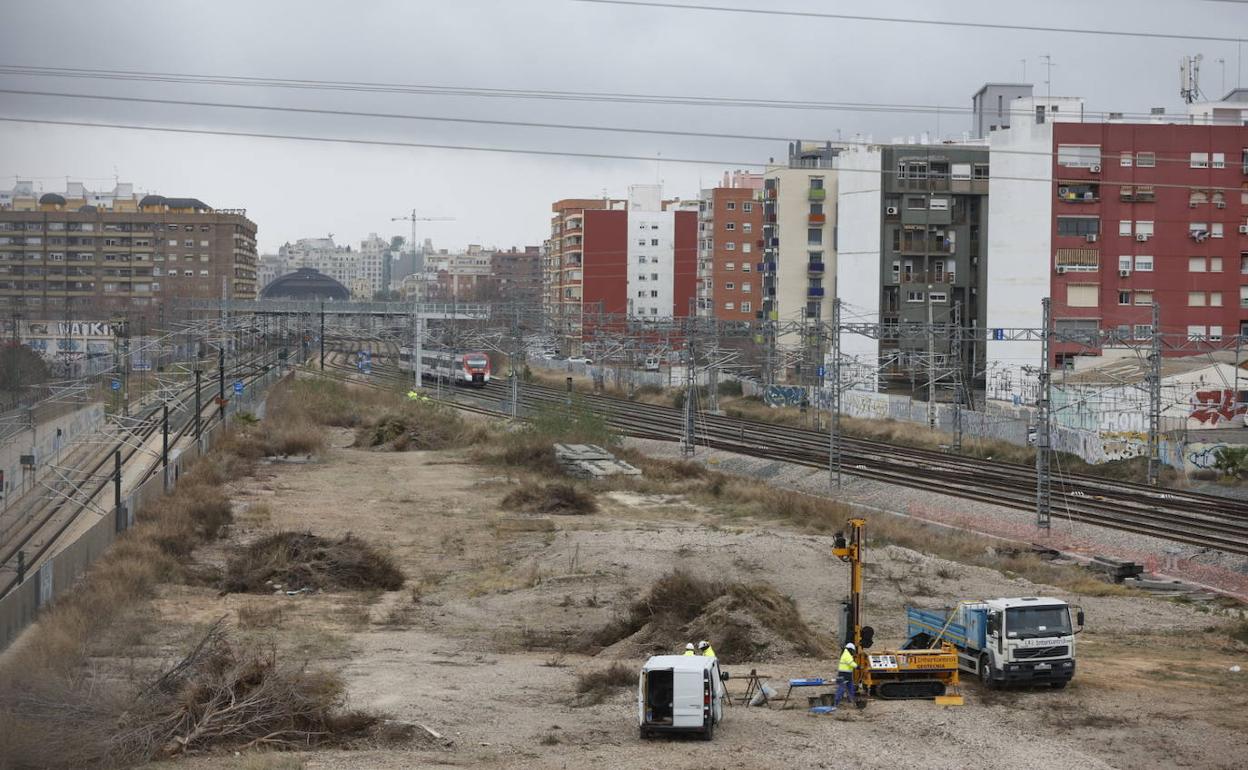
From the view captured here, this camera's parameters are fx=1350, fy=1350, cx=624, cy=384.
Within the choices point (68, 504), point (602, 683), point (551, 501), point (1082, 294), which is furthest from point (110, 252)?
point (602, 683)

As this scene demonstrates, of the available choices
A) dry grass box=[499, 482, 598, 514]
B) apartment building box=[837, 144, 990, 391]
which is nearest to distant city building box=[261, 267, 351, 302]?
apartment building box=[837, 144, 990, 391]

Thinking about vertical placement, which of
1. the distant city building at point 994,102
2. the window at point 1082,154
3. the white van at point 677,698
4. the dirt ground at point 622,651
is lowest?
the dirt ground at point 622,651

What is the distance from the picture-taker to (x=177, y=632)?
2239 centimetres

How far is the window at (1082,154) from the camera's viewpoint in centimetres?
6600

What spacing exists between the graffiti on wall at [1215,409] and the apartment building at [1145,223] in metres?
12.5

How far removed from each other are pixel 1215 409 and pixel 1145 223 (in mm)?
16840

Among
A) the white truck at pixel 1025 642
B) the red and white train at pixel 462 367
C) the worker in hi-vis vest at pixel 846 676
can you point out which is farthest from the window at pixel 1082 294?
the worker in hi-vis vest at pixel 846 676

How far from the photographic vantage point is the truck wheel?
19.1 m

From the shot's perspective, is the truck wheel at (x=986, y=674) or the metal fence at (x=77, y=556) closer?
the truck wheel at (x=986, y=674)

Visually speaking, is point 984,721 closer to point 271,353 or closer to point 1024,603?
point 1024,603

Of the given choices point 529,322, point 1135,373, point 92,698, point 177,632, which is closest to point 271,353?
point 529,322

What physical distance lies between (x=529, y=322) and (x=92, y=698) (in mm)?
59321

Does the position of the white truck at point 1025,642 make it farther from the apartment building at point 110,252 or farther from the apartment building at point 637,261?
the apartment building at point 637,261

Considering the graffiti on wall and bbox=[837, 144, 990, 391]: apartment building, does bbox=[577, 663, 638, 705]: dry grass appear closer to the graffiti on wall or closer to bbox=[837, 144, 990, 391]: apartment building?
the graffiti on wall
